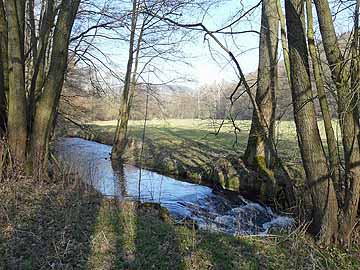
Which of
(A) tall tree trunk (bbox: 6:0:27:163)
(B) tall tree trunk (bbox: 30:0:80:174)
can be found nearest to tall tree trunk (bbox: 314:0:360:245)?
(B) tall tree trunk (bbox: 30:0:80:174)

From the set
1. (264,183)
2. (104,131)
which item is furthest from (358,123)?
(104,131)

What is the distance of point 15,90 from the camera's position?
27.5ft

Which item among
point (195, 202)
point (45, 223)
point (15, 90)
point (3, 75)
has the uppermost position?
point (3, 75)

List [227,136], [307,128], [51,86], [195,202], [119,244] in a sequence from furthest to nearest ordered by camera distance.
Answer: [227,136], [195,202], [51,86], [307,128], [119,244]

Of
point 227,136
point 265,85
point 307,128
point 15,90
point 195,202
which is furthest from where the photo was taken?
point 227,136

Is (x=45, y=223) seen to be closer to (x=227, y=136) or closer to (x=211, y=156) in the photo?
(x=211, y=156)

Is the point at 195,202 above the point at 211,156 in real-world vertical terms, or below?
below

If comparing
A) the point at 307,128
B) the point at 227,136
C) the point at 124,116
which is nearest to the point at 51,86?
the point at 307,128

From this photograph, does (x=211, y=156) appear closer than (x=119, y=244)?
No

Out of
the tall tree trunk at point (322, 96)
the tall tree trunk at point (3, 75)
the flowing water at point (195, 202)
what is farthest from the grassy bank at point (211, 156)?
the tall tree trunk at point (3, 75)

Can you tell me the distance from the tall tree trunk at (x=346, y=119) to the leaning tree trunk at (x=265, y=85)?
3.73m

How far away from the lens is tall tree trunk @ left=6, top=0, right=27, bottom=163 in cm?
832

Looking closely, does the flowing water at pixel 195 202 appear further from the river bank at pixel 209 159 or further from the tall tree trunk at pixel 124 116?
the tall tree trunk at pixel 124 116

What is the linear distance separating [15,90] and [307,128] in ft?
21.1
